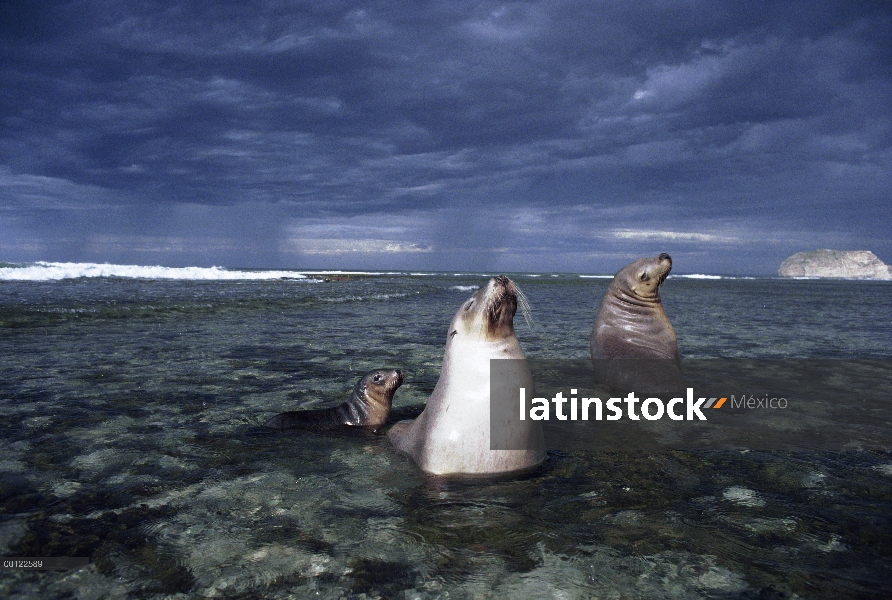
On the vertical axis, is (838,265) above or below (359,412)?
above

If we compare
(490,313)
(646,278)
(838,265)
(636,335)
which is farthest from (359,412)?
(838,265)

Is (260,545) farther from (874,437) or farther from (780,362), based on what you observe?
(780,362)

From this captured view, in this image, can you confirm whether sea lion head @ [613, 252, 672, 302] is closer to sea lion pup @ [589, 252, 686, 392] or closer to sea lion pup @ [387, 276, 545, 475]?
sea lion pup @ [589, 252, 686, 392]

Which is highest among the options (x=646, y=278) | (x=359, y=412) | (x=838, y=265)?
(x=838, y=265)

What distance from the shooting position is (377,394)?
20.1ft

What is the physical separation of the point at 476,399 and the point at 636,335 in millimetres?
4392

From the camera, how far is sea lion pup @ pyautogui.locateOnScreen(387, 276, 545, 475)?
4.44m

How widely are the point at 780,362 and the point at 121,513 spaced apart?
31.9 feet

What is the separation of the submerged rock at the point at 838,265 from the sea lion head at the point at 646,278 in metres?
199

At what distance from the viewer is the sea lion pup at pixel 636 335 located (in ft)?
24.3

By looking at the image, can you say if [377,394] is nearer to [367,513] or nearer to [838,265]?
[367,513]

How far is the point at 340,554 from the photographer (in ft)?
10.5

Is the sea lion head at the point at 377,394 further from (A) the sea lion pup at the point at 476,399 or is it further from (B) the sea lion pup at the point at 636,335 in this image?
(B) the sea lion pup at the point at 636,335

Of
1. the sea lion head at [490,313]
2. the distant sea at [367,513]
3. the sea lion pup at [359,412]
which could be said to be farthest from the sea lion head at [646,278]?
the sea lion head at [490,313]
